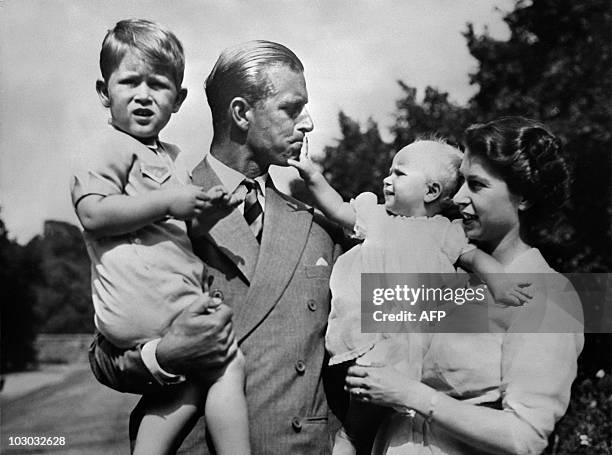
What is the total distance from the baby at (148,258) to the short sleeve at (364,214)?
400 mm

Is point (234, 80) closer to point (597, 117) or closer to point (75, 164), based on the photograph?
point (75, 164)

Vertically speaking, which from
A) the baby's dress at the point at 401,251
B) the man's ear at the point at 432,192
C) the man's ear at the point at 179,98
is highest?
the man's ear at the point at 179,98

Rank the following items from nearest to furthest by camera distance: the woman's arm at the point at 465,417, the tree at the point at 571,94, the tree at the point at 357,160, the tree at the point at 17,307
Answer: the woman's arm at the point at 465,417 → the tree at the point at 357,160 → the tree at the point at 17,307 → the tree at the point at 571,94

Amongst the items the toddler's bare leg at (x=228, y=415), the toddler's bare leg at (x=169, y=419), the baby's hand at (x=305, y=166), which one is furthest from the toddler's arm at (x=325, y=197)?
the toddler's bare leg at (x=169, y=419)

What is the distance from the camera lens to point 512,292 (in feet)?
8.33

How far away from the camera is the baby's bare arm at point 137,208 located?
248cm

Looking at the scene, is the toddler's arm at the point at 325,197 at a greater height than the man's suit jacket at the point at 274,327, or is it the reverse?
the toddler's arm at the point at 325,197

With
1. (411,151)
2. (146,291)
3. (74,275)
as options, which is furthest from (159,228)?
(74,275)

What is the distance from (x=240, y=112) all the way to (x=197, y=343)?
772mm

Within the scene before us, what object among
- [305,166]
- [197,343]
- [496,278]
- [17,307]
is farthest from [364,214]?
[17,307]

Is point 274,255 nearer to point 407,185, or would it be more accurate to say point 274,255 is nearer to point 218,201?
point 218,201

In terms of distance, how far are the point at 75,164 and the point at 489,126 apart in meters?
1.26

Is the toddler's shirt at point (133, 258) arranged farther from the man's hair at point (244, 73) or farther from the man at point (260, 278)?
the man's hair at point (244, 73)

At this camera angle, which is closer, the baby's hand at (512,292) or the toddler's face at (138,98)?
the baby's hand at (512,292)
